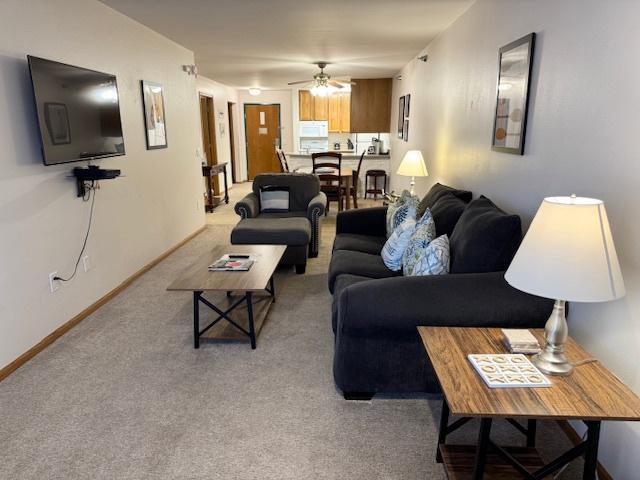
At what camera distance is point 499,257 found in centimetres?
213

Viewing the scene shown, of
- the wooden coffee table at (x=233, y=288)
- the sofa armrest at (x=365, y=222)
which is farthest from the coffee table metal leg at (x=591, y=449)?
the sofa armrest at (x=365, y=222)

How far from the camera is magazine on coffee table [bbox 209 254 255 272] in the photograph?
294 cm

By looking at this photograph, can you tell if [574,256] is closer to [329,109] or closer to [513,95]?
[513,95]

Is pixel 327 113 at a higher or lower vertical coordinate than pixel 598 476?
higher

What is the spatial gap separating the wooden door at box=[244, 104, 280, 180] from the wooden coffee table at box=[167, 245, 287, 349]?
787cm

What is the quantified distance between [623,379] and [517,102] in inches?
63.0

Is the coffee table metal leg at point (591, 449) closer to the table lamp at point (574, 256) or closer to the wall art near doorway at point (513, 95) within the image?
the table lamp at point (574, 256)

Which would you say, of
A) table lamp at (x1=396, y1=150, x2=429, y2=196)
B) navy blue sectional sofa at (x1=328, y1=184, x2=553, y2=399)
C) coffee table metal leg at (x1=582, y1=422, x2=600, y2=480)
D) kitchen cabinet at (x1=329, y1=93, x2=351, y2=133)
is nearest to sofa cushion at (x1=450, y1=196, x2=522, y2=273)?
navy blue sectional sofa at (x1=328, y1=184, x2=553, y2=399)

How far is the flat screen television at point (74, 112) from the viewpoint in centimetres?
262

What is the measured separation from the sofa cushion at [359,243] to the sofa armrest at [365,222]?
0.07 m

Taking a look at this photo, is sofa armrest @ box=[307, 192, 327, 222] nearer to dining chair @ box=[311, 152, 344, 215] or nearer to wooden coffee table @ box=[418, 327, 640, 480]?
dining chair @ box=[311, 152, 344, 215]

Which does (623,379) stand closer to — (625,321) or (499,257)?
(625,321)

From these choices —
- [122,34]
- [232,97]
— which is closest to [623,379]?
[122,34]

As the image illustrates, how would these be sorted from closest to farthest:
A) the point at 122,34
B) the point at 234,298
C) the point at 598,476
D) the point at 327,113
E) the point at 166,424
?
the point at 598,476 → the point at 166,424 → the point at 234,298 → the point at 122,34 → the point at 327,113
